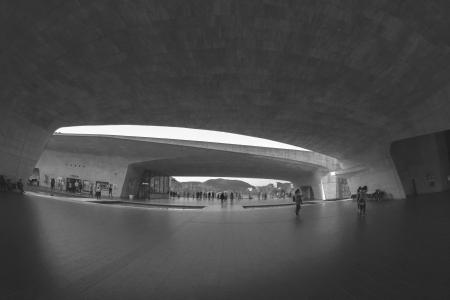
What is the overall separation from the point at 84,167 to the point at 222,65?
2981 centimetres

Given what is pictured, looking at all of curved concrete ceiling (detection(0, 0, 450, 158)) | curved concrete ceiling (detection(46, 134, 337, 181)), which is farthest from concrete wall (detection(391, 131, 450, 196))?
curved concrete ceiling (detection(46, 134, 337, 181))

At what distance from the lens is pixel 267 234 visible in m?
5.45

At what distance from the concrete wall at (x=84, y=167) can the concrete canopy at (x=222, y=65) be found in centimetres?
1667

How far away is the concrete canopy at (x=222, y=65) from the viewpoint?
6.86m

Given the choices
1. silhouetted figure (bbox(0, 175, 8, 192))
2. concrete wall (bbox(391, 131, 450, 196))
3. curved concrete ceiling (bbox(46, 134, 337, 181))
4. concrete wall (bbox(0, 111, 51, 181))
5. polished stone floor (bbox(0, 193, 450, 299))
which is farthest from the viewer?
curved concrete ceiling (bbox(46, 134, 337, 181))

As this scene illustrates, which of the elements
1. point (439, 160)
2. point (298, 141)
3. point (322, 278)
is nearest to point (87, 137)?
point (298, 141)

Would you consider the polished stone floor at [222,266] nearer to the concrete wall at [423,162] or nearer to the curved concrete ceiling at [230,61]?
the curved concrete ceiling at [230,61]

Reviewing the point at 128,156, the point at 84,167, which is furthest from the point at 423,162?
the point at 84,167

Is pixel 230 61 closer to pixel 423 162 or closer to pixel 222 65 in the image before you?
pixel 222 65

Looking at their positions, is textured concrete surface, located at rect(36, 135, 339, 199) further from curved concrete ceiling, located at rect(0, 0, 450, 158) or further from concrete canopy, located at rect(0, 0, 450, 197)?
curved concrete ceiling, located at rect(0, 0, 450, 158)

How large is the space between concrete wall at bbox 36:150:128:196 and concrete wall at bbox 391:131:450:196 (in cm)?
3276

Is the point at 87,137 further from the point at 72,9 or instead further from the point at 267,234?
the point at 267,234

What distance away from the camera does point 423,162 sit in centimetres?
1953

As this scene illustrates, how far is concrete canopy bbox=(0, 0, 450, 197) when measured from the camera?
6855 mm
